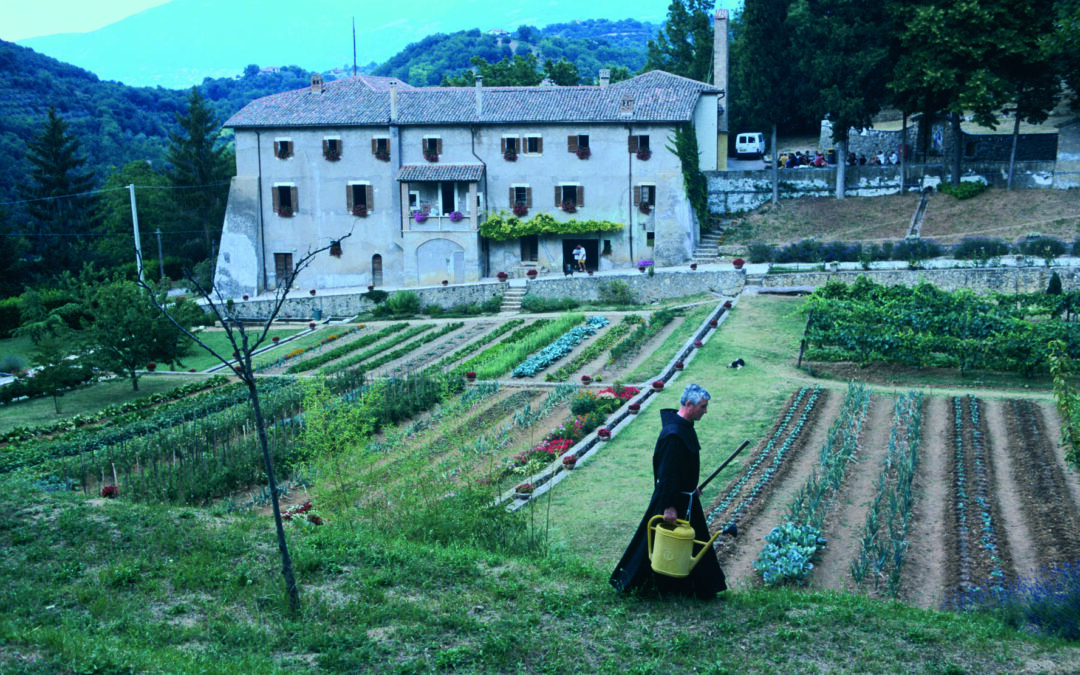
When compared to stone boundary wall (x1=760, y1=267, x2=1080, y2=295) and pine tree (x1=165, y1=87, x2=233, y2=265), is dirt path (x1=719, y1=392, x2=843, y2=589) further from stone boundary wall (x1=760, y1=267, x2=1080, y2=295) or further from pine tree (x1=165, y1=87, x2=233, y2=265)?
pine tree (x1=165, y1=87, x2=233, y2=265)

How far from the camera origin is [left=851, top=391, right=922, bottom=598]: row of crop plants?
40.5 ft

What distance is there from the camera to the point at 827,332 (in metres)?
27.4

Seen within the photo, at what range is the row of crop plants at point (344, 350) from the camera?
1216 inches

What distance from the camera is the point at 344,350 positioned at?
33.1m

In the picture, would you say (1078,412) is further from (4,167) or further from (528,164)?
(4,167)

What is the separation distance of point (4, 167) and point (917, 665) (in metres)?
67.6

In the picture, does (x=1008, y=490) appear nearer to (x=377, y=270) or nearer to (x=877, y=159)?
(x=377, y=270)

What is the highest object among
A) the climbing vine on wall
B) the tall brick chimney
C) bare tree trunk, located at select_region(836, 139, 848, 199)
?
the tall brick chimney

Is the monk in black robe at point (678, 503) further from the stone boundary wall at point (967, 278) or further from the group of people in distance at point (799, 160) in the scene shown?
the group of people in distance at point (799, 160)

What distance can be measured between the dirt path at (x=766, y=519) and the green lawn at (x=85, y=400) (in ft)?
63.7

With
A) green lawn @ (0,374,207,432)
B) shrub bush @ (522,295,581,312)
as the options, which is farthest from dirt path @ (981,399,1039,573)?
Result: green lawn @ (0,374,207,432)

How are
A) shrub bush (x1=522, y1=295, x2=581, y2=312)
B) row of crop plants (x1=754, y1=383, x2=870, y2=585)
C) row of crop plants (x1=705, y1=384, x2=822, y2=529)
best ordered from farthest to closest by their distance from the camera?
1. shrub bush (x1=522, y1=295, x2=581, y2=312)
2. row of crop plants (x1=705, y1=384, x2=822, y2=529)
3. row of crop plants (x1=754, y1=383, x2=870, y2=585)

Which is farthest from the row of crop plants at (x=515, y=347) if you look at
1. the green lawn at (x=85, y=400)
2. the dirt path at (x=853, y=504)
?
the dirt path at (x=853, y=504)

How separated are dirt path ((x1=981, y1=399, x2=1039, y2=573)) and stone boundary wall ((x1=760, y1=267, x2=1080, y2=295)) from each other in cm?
1343
